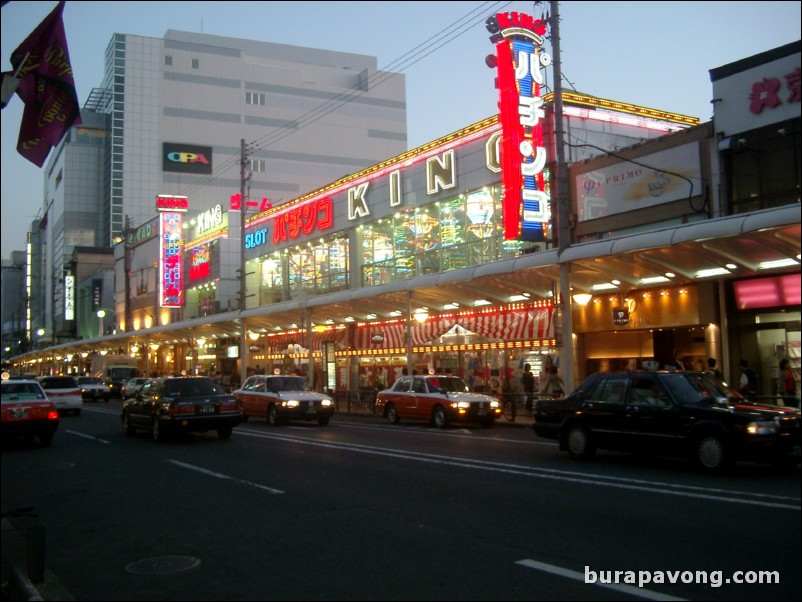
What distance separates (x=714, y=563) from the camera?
264 inches

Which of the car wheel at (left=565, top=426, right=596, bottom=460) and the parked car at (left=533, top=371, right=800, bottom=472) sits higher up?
the parked car at (left=533, top=371, right=800, bottom=472)

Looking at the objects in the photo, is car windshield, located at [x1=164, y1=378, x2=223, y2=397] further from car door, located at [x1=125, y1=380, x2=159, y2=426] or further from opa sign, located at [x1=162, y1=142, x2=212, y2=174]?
opa sign, located at [x1=162, y1=142, x2=212, y2=174]

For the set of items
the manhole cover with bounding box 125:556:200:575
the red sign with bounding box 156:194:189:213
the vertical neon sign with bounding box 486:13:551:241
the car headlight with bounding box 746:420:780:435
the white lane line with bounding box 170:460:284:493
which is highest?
the red sign with bounding box 156:194:189:213

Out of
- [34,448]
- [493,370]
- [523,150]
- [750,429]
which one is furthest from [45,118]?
[493,370]

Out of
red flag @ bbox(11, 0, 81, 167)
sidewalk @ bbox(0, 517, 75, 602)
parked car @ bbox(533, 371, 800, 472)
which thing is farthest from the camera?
parked car @ bbox(533, 371, 800, 472)

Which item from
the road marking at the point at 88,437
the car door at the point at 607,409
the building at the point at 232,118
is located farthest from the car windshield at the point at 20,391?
the building at the point at 232,118

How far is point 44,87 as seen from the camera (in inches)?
336

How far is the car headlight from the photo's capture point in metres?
11.4

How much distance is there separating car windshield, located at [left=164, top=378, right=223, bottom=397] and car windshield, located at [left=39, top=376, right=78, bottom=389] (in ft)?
49.7

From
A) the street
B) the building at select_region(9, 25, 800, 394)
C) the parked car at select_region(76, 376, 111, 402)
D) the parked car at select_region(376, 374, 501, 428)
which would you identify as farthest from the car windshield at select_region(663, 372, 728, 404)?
the parked car at select_region(76, 376, 111, 402)

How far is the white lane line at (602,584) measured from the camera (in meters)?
5.91

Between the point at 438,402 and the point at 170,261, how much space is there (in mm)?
44679

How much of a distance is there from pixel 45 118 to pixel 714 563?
27.8 feet

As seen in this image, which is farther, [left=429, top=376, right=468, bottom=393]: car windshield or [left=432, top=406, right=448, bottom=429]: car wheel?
[left=429, top=376, right=468, bottom=393]: car windshield
